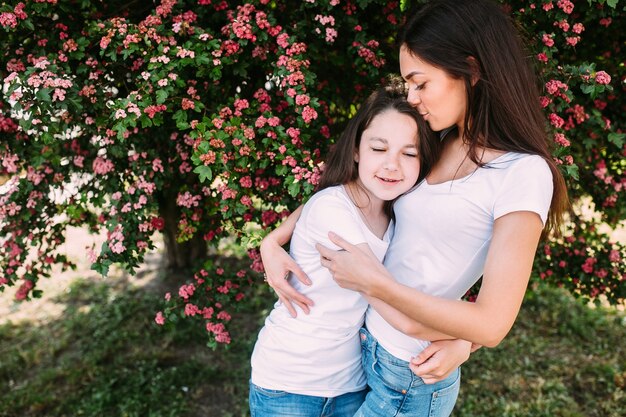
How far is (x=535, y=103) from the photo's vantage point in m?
1.93

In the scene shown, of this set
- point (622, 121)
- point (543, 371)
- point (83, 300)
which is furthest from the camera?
point (83, 300)

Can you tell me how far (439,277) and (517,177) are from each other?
417mm

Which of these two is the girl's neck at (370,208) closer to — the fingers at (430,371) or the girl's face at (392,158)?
the girl's face at (392,158)

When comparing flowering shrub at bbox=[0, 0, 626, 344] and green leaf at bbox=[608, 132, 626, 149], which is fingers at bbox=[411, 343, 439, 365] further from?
green leaf at bbox=[608, 132, 626, 149]

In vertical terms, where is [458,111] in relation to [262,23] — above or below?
below

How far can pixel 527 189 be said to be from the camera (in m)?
1.63

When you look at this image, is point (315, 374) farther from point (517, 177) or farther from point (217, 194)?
point (217, 194)

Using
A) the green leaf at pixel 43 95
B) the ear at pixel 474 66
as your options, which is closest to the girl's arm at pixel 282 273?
the ear at pixel 474 66

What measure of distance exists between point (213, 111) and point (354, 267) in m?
1.38

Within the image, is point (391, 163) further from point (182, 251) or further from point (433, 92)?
point (182, 251)

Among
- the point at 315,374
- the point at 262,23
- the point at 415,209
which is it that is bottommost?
the point at 315,374

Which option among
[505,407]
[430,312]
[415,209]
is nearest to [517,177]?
[415,209]

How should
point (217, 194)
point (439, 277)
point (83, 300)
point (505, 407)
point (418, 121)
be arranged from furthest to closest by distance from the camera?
point (83, 300), point (505, 407), point (217, 194), point (418, 121), point (439, 277)

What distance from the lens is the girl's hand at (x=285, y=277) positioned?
1.97m
